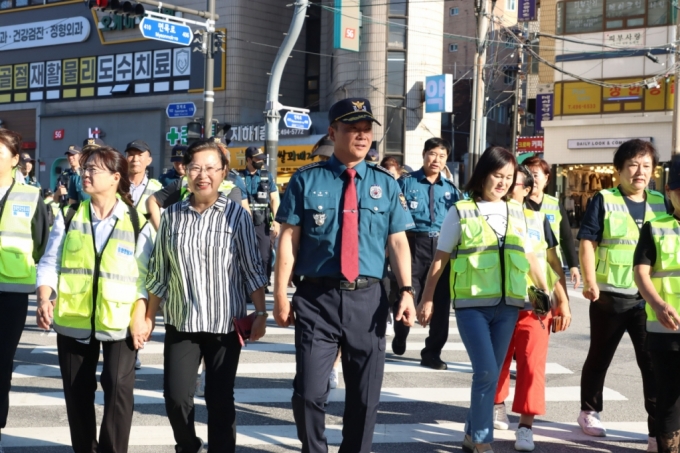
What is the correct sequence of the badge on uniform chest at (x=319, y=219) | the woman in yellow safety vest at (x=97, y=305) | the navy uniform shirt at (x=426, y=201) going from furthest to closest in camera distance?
the navy uniform shirt at (x=426, y=201) → the woman in yellow safety vest at (x=97, y=305) → the badge on uniform chest at (x=319, y=219)

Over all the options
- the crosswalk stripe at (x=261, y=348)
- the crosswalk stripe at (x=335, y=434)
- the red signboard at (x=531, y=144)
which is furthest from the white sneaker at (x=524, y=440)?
the red signboard at (x=531, y=144)

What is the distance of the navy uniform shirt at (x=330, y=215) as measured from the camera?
452 centimetres

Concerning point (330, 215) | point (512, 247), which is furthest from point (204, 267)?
point (512, 247)

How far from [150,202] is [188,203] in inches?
102

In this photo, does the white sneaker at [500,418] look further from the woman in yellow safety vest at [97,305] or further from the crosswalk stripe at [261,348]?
the crosswalk stripe at [261,348]

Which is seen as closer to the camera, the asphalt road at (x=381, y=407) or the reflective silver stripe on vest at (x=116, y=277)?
the reflective silver stripe on vest at (x=116, y=277)

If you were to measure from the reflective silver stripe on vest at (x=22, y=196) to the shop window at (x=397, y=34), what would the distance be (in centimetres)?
3082

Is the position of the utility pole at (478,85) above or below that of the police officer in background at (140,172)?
above

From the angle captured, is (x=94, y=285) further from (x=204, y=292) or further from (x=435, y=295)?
(x=435, y=295)

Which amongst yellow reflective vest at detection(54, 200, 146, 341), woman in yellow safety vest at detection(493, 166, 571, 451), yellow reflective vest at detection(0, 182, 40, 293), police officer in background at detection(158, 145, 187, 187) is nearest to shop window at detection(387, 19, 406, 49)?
police officer in background at detection(158, 145, 187, 187)

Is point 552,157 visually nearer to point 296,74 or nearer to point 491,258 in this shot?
point 296,74

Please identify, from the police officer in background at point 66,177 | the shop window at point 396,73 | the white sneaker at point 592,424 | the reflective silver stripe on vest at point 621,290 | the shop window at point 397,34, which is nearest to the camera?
the reflective silver stripe on vest at point 621,290

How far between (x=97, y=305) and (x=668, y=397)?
323 centimetres

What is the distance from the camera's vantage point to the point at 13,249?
17.1 feet
